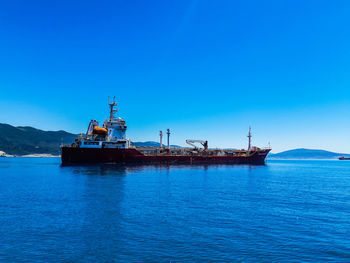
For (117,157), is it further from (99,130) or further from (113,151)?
(99,130)

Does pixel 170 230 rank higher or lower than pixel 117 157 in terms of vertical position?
lower

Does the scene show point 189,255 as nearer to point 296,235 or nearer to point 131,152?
point 296,235

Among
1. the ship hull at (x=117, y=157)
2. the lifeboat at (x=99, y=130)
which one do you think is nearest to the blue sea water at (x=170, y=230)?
the ship hull at (x=117, y=157)

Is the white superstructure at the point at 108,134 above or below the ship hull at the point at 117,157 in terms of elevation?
above

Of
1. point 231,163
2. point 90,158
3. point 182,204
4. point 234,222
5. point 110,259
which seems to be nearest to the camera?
point 110,259

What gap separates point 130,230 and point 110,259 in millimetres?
4280

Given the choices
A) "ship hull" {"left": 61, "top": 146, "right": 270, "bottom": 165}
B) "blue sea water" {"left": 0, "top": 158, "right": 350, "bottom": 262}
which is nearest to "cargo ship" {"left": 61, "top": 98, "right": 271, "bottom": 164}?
"ship hull" {"left": 61, "top": 146, "right": 270, "bottom": 165}

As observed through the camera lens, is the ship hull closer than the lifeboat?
Yes

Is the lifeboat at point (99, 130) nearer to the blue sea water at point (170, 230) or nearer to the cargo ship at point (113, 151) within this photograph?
the cargo ship at point (113, 151)

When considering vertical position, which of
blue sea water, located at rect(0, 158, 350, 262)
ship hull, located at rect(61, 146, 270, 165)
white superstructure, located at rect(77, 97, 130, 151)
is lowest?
blue sea water, located at rect(0, 158, 350, 262)

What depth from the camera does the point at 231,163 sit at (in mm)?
111812

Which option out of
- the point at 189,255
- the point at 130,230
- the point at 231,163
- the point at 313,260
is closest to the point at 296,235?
the point at 313,260

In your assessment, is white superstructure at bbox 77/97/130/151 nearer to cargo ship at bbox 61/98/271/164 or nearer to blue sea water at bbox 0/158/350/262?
cargo ship at bbox 61/98/271/164

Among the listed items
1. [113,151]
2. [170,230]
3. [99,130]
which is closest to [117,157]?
[113,151]
